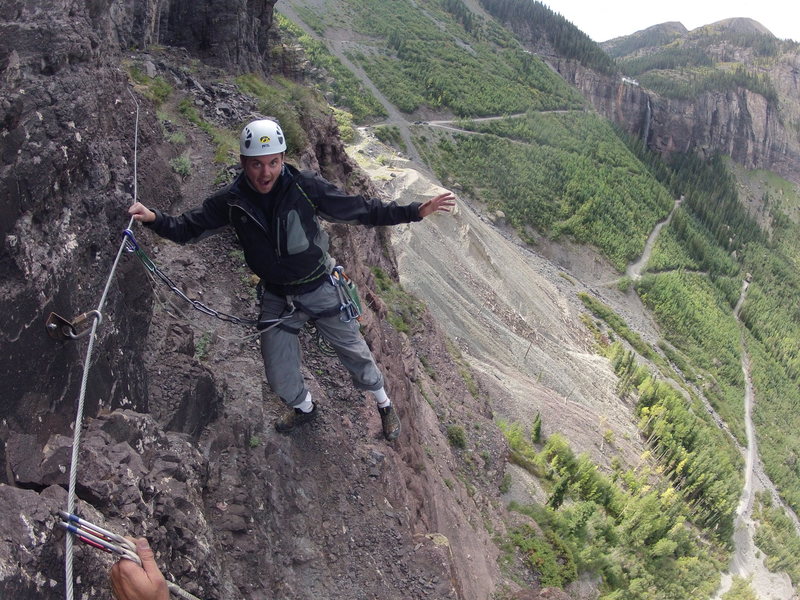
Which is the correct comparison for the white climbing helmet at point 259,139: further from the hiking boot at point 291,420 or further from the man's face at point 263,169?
the hiking boot at point 291,420

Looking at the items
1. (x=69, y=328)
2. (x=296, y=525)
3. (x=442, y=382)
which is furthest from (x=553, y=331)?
(x=69, y=328)

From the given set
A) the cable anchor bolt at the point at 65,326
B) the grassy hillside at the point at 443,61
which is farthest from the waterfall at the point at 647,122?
the cable anchor bolt at the point at 65,326

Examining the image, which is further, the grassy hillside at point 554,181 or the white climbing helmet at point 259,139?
the grassy hillside at point 554,181

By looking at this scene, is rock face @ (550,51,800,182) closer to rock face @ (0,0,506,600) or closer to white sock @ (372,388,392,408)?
rock face @ (0,0,506,600)

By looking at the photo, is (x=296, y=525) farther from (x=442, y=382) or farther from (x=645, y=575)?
(x=645, y=575)

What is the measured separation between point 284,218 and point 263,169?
49 cm

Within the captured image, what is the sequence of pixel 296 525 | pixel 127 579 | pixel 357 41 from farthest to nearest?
1. pixel 357 41
2. pixel 296 525
3. pixel 127 579

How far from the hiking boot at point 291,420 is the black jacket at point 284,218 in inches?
78.1

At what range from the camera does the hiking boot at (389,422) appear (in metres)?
8.01

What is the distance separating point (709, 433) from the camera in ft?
146

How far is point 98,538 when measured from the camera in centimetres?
360

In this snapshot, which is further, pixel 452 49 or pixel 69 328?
pixel 452 49

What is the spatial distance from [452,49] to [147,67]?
86365 mm

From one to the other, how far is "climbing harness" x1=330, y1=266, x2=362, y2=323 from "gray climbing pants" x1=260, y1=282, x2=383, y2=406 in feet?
0.18
